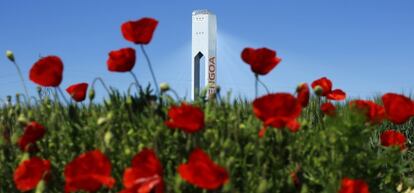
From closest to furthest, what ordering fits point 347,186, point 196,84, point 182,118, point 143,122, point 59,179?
point 182,118, point 347,186, point 143,122, point 59,179, point 196,84

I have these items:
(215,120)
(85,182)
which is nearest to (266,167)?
(215,120)

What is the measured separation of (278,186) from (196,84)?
1087 cm

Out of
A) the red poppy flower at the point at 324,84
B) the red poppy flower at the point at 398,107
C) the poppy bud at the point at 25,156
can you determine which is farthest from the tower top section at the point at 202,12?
the poppy bud at the point at 25,156

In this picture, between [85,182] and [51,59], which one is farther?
[51,59]

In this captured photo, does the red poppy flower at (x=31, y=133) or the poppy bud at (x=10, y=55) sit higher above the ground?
the poppy bud at (x=10, y=55)

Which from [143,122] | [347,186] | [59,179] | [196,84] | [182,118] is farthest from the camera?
[196,84]

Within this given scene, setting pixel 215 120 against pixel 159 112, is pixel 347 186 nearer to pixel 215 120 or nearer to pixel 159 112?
pixel 215 120

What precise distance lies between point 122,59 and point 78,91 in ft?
1.71

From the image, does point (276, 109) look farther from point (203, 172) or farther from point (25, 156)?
point (25, 156)

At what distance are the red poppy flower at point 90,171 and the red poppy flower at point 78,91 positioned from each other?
0.86 metres

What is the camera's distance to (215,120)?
294 centimetres

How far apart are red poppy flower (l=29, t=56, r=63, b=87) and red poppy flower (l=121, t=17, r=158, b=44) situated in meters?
0.42

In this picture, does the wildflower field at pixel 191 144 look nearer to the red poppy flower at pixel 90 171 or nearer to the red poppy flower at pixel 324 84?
the red poppy flower at pixel 90 171

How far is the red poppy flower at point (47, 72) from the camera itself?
3107mm
